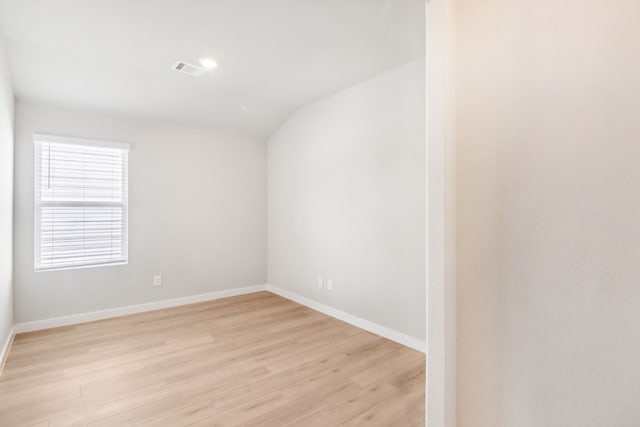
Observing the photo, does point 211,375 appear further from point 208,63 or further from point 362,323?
point 208,63

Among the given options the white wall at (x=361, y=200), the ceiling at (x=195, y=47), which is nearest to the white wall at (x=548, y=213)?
the ceiling at (x=195, y=47)

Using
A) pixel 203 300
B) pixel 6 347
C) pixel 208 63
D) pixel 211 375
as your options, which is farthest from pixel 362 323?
pixel 6 347

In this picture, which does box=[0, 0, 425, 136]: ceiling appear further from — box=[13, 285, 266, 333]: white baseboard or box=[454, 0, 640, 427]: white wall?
box=[13, 285, 266, 333]: white baseboard

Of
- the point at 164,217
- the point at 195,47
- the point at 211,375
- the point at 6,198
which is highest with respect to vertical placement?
the point at 195,47

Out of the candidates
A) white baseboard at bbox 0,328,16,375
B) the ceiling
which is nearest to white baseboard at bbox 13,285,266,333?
white baseboard at bbox 0,328,16,375

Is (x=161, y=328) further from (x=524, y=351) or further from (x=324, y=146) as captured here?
(x=524, y=351)

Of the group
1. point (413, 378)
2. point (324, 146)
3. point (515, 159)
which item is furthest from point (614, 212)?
point (324, 146)

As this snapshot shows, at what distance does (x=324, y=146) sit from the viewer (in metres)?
3.85

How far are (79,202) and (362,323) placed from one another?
334cm

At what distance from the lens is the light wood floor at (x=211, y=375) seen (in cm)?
192

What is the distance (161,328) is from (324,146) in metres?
2.68

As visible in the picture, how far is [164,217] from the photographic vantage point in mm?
3996

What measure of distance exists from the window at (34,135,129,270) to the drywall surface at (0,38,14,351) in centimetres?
32

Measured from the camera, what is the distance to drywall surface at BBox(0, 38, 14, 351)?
252cm
